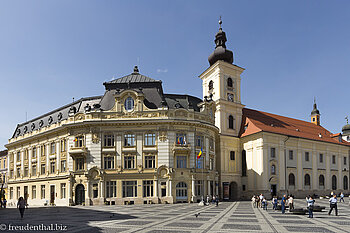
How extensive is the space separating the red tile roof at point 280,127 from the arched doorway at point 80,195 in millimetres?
32303

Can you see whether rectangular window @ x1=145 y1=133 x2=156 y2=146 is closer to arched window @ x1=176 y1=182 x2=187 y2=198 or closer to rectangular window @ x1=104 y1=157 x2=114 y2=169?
rectangular window @ x1=104 y1=157 x2=114 y2=169

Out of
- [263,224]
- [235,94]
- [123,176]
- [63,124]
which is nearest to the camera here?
[263,224]

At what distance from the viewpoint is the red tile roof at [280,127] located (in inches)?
2557

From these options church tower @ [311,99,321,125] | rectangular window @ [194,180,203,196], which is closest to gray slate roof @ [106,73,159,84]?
rectangular window @ [194,180,203,196]

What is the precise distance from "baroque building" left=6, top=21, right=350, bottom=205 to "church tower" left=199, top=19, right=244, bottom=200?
0.20 meters

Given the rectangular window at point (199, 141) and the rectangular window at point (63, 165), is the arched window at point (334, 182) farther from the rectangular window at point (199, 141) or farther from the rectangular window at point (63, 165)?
the rectangular window at point (63, 165)

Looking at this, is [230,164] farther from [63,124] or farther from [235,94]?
[63,124]

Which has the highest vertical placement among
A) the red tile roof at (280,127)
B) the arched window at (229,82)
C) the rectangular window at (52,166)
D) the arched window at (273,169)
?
the arched window at (229,82)

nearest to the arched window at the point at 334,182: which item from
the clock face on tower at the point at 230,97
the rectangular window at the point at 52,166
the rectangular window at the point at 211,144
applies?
the clock face on tower at the point at 230,97

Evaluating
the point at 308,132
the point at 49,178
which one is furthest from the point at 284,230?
the point at 308,132

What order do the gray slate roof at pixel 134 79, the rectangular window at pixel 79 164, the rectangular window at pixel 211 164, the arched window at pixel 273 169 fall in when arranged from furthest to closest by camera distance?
1. the arched window at pixel 273 169
2. the rectangular window at pixel 211 164
3. the gray slate roof at pixel 134 79
4. the rectangular window at pixel 79 164

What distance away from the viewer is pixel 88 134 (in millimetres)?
49344

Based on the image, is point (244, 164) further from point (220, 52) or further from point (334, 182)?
point (334, 182)

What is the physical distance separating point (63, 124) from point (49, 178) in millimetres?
9797
